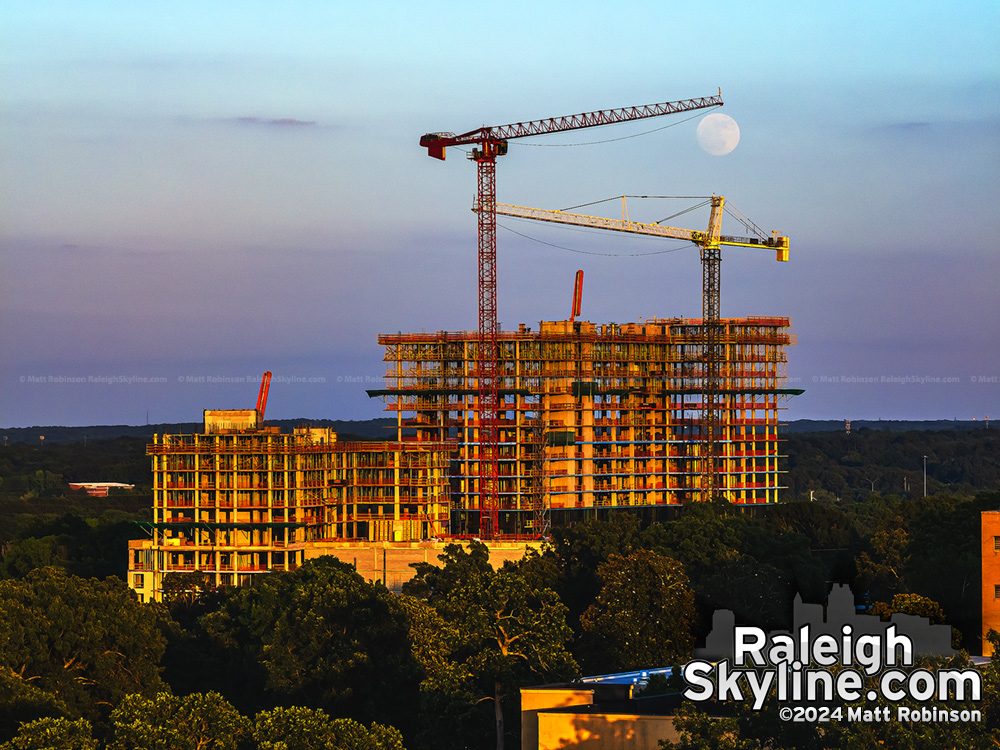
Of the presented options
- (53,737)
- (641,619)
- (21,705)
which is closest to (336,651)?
(641,619)

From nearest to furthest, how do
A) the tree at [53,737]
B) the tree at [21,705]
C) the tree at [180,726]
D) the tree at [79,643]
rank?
the tree at [180,726]
the tree at [53,737]
the tree at [21,705]
the tree at [79,643]

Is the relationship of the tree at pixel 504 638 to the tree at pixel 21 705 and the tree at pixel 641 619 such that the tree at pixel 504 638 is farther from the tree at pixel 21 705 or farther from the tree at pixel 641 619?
the tree at pixel 21 705

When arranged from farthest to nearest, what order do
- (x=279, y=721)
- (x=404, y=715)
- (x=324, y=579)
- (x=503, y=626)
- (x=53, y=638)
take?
1. (x=324, y=579)
2. (x=53, y=638)
3. (x=404, y=715)
4. (x=503, y=626)
5. (x=279, y=721)

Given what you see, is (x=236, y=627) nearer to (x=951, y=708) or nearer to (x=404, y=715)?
(x=404, y=715)

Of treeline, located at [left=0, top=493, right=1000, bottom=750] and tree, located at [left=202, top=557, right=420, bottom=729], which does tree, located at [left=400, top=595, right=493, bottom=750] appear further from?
tree, located at [left=202, top=557, right=420, bottom=729]

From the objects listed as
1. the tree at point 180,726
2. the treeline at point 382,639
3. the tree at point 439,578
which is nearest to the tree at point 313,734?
the treeline at point 382,639

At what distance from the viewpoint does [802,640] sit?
3196 inches

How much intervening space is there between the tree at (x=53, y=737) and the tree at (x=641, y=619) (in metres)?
39.0

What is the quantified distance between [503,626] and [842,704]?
41.1 m

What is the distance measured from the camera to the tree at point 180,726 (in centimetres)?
9481

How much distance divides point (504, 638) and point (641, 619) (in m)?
17.3

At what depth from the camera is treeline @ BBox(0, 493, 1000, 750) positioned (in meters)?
111

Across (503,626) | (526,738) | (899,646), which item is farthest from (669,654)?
(899,646)

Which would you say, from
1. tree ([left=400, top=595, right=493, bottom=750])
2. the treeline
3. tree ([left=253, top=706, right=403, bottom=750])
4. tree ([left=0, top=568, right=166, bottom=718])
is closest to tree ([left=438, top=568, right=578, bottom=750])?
the treeline
